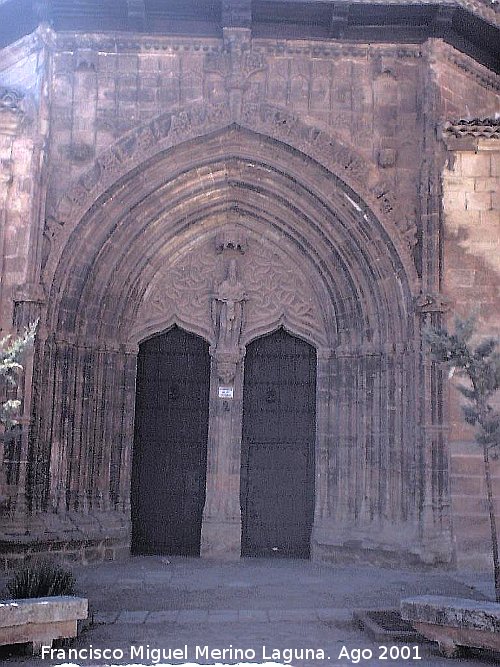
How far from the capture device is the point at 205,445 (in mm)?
11000

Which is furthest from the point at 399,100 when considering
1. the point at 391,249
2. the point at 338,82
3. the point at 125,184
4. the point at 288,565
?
the point at 288,565

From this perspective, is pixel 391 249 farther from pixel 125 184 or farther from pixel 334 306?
pixel 125 184

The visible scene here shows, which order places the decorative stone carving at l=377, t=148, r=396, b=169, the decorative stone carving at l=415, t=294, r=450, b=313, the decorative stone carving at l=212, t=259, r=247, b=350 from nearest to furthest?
1. the decorative stone carving at l=415, t=294, r=450, b=313
2. the decorative stone carving at l=377, t=148, r=396, b=169
3. the decorative stone carving at l=212, t=259, r=247, b=350

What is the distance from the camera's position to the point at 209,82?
34.3ft

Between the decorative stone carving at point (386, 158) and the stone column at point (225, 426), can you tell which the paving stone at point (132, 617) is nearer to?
the stone column at point (225, 426)

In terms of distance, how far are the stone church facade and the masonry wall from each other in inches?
1.1

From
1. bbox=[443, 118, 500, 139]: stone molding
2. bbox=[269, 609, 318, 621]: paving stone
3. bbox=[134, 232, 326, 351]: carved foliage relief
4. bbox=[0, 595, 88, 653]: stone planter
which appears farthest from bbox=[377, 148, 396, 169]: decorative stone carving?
bbox=[0, 595, 88, 653]: stone planter

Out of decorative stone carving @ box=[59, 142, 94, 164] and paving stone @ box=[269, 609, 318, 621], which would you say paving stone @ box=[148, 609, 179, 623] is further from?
decorative stone carving @ box=[59, 142, 94, 164]

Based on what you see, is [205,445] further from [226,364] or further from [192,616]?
[192,616]

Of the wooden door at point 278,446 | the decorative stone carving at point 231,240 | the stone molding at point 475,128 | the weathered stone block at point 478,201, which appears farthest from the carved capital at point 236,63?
the wooden door at point 278,446

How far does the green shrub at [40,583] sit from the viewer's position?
6.27 metres

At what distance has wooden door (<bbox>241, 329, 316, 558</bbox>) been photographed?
10.8 meters

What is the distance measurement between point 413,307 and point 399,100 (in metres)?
3.04

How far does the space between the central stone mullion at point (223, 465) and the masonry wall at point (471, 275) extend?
3133 millimetres
